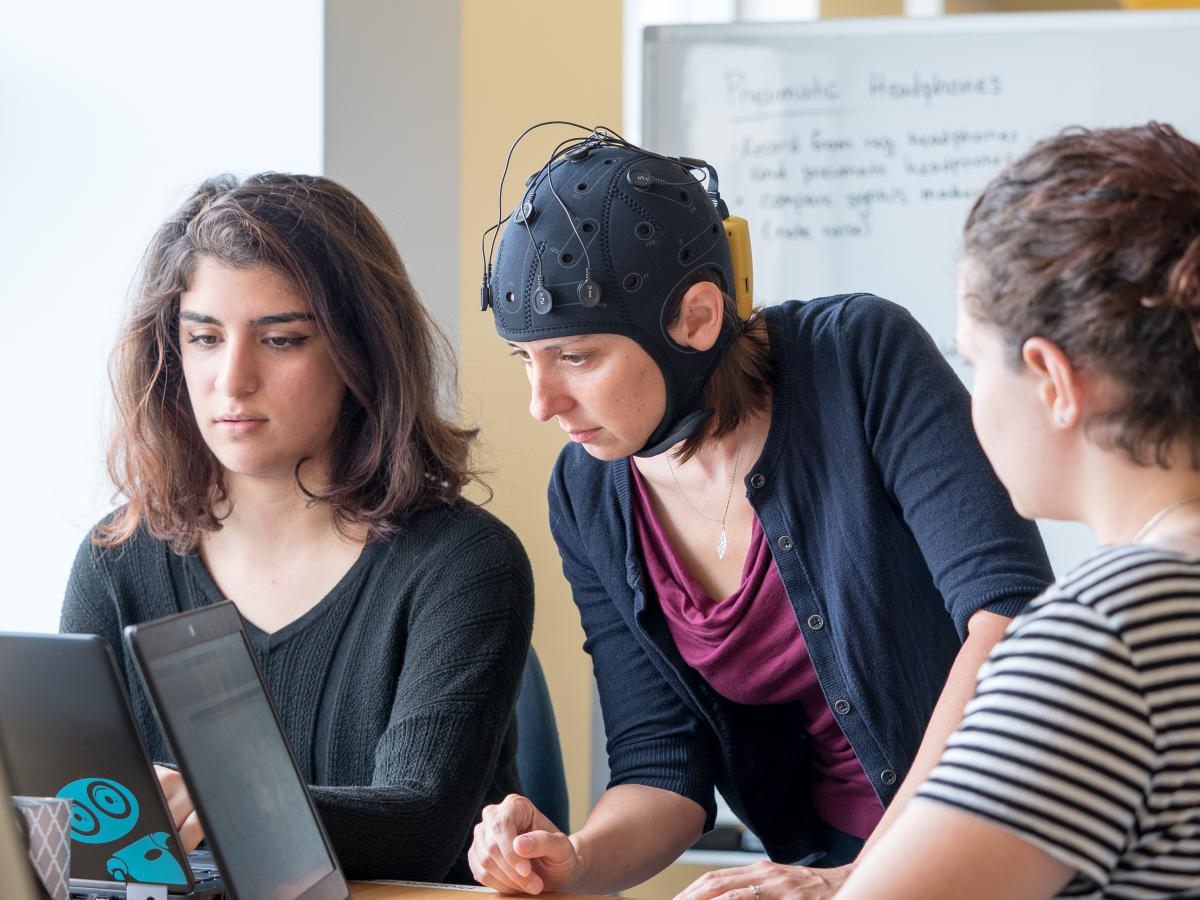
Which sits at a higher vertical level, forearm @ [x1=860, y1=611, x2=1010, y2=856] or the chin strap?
the chin strap

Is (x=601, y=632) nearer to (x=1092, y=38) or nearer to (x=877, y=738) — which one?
(x=877, y=738)

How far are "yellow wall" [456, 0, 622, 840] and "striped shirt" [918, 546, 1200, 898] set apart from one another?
166 cm

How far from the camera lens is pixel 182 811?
3.84ft

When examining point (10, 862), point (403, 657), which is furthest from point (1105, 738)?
point (403, 657)

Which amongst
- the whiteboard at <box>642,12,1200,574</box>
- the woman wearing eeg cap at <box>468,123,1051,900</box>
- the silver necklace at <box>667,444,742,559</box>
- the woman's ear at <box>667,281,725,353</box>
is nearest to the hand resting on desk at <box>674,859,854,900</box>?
the woman wearing eeg cap at <box>468,123,1051,900</box>

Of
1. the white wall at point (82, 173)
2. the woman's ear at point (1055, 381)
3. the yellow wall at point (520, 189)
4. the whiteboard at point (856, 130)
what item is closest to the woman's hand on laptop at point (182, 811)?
the woman's ear at point (1055, 381)

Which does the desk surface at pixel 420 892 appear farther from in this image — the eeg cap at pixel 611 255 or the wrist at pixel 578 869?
the eeg cap at pixel 611 255

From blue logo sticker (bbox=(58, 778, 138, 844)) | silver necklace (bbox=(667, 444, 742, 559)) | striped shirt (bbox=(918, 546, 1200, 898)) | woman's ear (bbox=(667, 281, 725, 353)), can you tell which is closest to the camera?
striped shirt (bbox=(918, 546, 1200, 898))

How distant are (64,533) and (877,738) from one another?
139 cm

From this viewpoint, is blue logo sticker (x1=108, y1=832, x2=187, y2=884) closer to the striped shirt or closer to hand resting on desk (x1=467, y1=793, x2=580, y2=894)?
hand resting on desk (x1=467, y1=793, x2=580, y2=894)

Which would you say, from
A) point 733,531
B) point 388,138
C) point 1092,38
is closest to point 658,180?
point 733,531

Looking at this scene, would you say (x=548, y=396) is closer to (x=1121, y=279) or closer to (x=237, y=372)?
(x=237, y=372)

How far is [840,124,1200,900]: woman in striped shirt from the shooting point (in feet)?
2.41

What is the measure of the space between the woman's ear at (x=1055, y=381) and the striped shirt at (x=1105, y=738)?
127 mm
